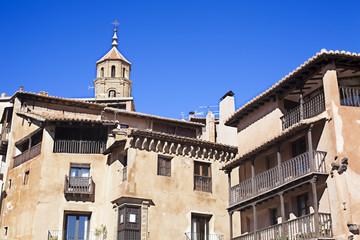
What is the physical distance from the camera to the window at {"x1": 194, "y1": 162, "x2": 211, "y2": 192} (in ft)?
110

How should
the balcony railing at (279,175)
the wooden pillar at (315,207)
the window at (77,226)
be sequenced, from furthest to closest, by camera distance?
the window at (77,226), the balcony railing at (279,175), the wooden pillar at (315,207)

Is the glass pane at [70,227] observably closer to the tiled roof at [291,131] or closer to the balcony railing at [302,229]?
the tiled roof at [291,131]

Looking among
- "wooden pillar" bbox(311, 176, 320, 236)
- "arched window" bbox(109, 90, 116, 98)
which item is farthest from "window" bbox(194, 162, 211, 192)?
"arched window" bbox(109, 90, 116, 98)

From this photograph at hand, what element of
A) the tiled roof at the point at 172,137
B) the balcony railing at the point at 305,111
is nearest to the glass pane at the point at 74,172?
the tiled roof at the point at 172,137

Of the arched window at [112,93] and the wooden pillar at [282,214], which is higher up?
the arched window at [112,93]

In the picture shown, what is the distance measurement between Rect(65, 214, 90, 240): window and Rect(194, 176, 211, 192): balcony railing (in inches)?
266

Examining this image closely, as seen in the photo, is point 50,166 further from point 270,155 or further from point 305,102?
point 305,102

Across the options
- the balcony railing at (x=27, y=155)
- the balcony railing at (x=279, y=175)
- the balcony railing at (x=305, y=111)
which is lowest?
the balcony railing at (x=279, y=175)

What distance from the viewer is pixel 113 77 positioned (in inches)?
2574

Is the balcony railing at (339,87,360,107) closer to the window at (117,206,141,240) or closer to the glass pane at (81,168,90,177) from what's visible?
the window at (117,206,141,240)

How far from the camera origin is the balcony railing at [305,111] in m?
24.9

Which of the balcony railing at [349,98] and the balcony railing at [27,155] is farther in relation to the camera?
the balcony railing at [27,155]

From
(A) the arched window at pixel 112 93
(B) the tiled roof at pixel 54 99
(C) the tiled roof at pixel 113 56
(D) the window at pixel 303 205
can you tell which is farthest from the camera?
(C) the tiled roof at pixel 113 56

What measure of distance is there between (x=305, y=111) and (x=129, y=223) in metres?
11.3
